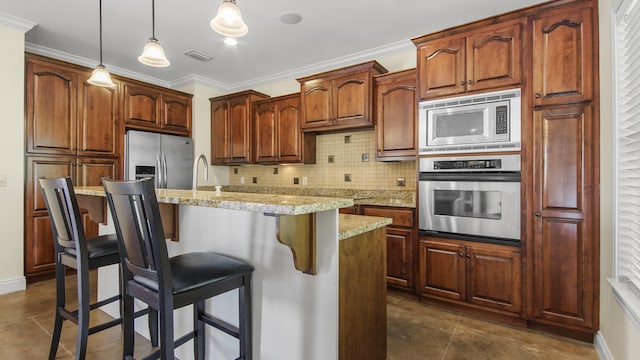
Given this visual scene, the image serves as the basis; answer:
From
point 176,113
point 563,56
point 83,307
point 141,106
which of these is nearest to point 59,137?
point 141,106

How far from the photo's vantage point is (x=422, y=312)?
8.88 ft

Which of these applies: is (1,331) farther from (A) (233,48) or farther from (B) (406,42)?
(B) (406,42)

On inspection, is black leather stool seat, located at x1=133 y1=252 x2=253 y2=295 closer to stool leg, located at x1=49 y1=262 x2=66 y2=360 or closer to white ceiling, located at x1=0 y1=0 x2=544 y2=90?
stool leg, located at x1=49 y1=262 x2=66 y2=360

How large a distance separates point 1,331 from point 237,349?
1.97m

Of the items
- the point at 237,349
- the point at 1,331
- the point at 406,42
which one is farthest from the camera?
the point at 406,42

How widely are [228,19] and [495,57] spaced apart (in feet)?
6.67

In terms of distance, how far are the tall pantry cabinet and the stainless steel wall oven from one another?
372cm

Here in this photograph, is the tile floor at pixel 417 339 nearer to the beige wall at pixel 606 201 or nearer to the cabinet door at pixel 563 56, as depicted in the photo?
the beige wall at pixel 606 201

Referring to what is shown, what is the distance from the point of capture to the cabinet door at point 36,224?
326 centimetres

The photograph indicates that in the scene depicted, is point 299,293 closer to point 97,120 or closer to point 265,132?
point 265,132

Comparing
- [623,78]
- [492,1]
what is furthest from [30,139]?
[623,78]

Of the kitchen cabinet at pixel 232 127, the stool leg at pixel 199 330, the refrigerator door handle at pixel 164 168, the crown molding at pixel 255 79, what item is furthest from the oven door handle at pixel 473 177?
the refrigerator door handle at pixel 164 168

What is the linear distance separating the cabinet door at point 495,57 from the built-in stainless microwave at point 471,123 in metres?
0.10

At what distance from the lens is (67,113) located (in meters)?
3.56
